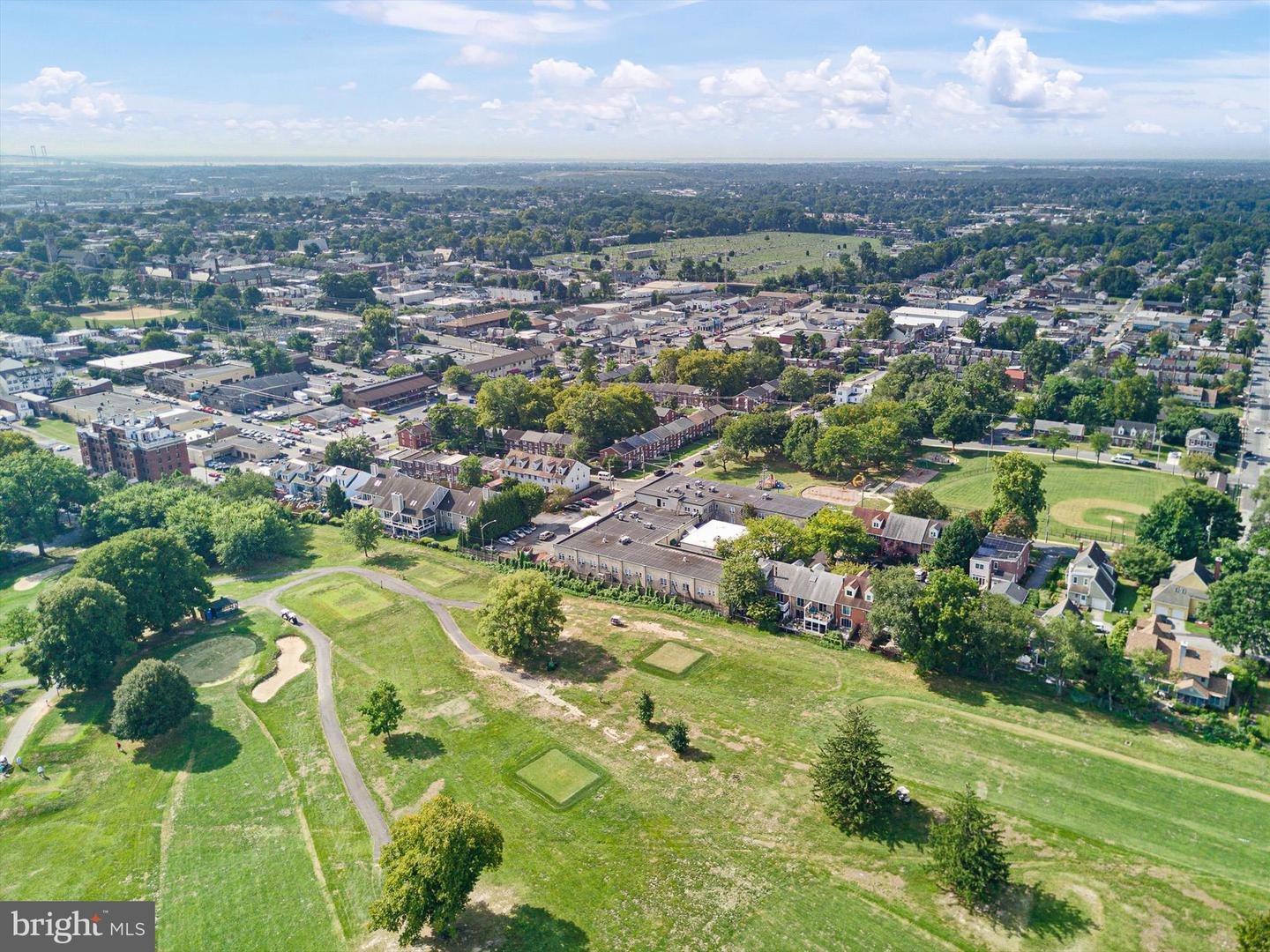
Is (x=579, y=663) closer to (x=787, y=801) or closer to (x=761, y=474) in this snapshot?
(x=787, y=801)

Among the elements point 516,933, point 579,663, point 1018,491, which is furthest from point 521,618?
point 1018,491

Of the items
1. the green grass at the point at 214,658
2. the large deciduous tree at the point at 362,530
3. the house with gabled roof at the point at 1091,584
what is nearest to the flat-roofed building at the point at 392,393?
the large deciduous tree at the point at 362,530

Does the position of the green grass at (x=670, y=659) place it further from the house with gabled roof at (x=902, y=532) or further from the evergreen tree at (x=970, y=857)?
the house with gabled roof at (x=902, y=532)

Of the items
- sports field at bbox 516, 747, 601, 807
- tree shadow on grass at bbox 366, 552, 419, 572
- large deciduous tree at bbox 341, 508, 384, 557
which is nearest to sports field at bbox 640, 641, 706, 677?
sports field at bbox 516, 747, 601, 807

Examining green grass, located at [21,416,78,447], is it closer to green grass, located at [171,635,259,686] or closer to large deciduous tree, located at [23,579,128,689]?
green grass, located at [171,635,259,686]

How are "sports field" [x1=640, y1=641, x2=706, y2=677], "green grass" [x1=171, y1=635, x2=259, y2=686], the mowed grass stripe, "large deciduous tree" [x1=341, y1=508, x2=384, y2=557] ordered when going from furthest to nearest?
"large deciduous tree" [x1=341, y1=508, x2=384, y2=557] < "green grass" [x1=171, y1=635, x2=259, y2=686] < "sports field" [x1=640, y1=641, x2=706, y2=677] < the mowed grass stripe
